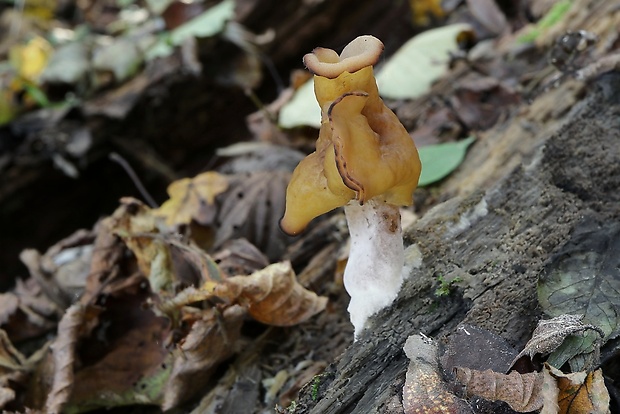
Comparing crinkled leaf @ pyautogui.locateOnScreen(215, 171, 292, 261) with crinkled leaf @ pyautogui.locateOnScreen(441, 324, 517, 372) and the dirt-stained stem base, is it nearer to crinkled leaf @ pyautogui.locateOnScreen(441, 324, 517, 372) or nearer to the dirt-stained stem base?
the dirt-stained stem base

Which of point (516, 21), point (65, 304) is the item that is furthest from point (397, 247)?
point (516, 21)

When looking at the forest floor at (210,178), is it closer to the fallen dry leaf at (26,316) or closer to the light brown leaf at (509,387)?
the fallen dry leaf at (26,316)

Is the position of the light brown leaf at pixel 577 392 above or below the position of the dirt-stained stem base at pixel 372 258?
below

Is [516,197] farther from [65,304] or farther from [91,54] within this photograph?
[91,54]

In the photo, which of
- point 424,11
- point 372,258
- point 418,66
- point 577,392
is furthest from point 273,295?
point 424,11

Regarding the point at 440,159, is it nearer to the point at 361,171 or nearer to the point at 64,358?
the point at 361,171

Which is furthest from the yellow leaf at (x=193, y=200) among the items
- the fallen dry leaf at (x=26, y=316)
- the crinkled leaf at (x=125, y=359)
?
the fallen dry leaf at (x=26, y=316)
